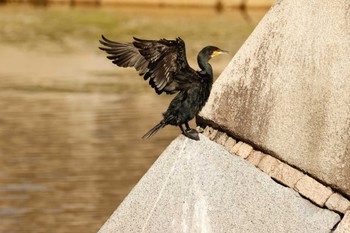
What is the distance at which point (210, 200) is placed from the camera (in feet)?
25.9

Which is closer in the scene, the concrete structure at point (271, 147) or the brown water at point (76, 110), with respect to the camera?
the concrete structure at point (271, 147)

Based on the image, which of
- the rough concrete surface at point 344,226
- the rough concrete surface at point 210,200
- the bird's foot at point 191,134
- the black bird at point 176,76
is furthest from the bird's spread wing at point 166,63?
the rough concrete surface at point 344,226

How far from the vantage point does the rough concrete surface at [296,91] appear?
7746 mm

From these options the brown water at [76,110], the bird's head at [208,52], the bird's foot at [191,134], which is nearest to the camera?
the bird's head at [208,52]

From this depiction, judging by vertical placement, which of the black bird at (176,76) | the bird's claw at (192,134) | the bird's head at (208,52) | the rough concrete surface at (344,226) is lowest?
the rough concrete surface at (344,226)

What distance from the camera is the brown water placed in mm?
13109

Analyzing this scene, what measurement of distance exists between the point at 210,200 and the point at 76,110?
1128 centimetres

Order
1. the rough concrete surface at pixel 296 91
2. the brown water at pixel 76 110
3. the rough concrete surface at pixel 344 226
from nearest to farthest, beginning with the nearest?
the rough concrete surface at pixel 344 226 < the rough concrete surface at pixel 296 91 < the brown water at pixel 76 110

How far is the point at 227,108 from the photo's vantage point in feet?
26.7

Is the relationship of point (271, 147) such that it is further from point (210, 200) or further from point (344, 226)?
point (344, 226)

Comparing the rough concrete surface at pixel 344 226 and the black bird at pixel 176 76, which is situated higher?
the black bird at pixel 176 76

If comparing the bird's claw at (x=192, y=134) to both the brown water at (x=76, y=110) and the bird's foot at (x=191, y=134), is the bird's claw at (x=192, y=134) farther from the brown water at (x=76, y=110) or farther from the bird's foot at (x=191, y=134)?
the brown water at (x=76, y=110)

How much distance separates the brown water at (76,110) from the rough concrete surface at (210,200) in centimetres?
390

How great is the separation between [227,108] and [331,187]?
0.95 metres
